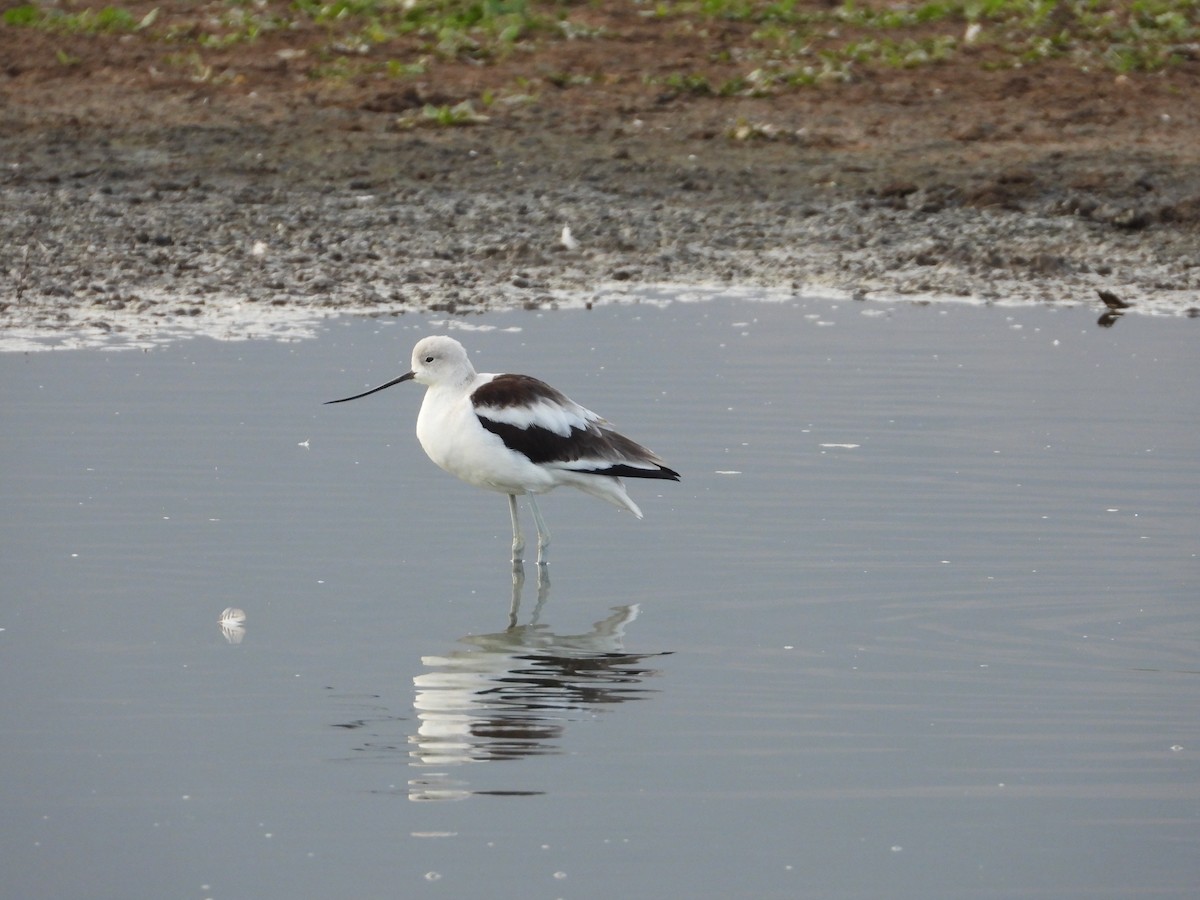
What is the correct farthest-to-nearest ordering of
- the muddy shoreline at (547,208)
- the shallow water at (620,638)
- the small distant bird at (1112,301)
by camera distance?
the muddy shoreline at (547,208)
the small distant bird at (1112,301)
the shallow water at (620,638)

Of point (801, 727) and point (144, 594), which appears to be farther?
point (144, 594)

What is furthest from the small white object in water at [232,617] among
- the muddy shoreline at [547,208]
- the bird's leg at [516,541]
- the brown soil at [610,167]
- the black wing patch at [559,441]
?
the brown soil at [610,167]

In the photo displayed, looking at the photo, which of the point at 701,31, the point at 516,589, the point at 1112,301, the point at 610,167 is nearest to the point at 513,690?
the point at 516,589

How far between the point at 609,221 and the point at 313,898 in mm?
9911

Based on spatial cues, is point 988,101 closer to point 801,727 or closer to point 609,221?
point 609,221

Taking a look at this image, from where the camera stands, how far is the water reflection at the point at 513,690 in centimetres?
539

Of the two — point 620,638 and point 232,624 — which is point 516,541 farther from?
point 232,624

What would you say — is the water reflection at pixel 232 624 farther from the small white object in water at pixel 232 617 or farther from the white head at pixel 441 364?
the white head at pixel 441 364

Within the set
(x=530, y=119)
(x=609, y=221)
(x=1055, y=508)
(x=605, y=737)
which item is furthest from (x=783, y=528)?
(x=530, y=119)

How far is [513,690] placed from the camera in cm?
597

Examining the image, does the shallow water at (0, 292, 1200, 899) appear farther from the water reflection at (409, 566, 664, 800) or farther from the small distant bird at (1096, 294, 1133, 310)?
the small distant bird at (1096, 294, 1133, 310)

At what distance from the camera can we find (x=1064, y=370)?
10.4 meters

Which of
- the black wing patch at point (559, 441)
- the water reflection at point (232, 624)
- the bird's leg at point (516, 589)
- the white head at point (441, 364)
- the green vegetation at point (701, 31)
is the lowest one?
the bird's leg at point (516, 589)

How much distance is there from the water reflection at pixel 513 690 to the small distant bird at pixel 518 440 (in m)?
0.84
